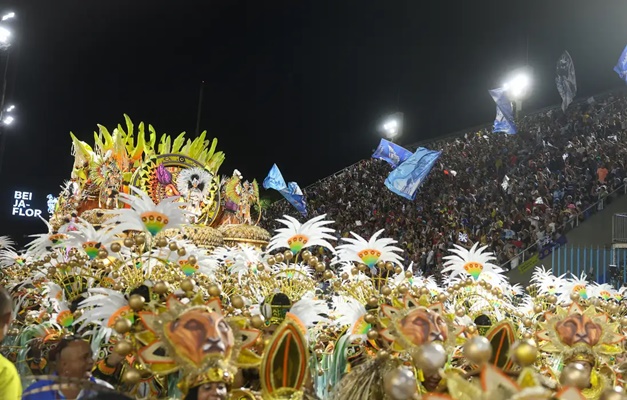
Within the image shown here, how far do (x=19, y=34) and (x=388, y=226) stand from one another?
36.2ft

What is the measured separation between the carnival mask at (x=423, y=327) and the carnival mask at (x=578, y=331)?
32.9 inches

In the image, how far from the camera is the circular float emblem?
30.7 feet

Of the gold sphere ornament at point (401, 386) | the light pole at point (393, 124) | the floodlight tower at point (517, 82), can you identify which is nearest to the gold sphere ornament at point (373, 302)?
the gold sphere ornament at point (401, 386)

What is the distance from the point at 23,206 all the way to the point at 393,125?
12.7m

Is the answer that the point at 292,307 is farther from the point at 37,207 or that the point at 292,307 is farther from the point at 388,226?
the point at 37,207

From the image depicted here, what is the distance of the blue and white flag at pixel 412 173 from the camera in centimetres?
1274

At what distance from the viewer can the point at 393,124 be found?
22344 mm

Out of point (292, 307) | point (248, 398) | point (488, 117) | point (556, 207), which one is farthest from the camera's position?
point (488, 117)

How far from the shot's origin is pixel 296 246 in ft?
17.7

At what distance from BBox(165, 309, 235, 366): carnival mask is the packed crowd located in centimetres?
1131

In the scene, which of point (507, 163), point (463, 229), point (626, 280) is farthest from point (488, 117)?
point (626, 280)

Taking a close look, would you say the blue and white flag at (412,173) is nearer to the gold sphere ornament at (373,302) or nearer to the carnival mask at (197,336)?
the gold sphere ornament at (373,302)

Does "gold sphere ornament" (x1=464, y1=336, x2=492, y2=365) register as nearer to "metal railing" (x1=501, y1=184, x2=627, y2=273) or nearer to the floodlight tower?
"metal railing" (x1=501, y1=184, x2=627, y2=273)

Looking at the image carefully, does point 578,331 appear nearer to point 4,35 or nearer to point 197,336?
point 197,336
